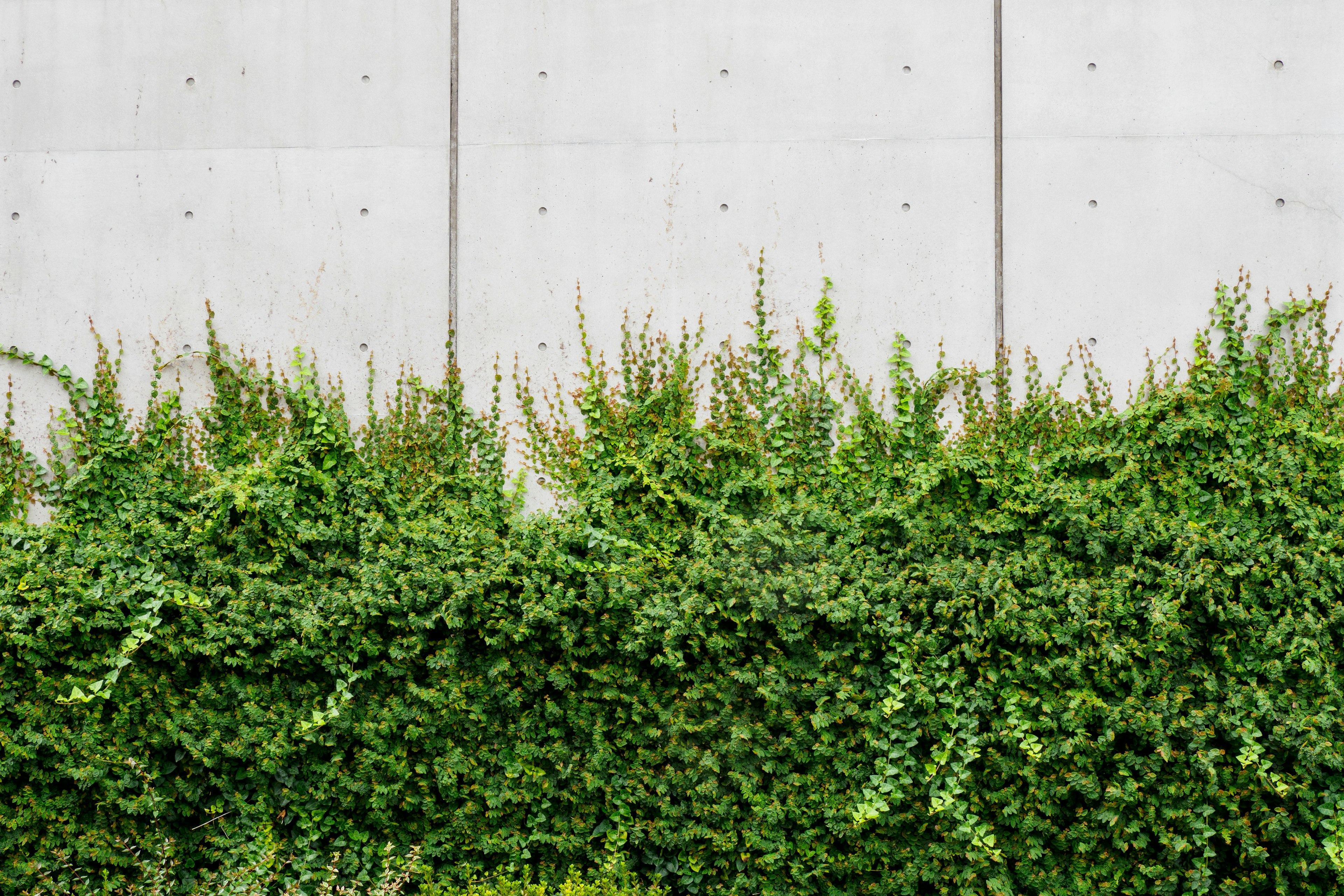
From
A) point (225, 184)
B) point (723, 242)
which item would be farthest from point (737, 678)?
point (225, 184)

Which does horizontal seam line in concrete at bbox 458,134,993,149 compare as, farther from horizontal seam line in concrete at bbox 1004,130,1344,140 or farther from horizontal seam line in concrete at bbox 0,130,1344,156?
horizontal seam line in concrete at bbox 1004,130,1344,140

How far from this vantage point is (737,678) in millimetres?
4535

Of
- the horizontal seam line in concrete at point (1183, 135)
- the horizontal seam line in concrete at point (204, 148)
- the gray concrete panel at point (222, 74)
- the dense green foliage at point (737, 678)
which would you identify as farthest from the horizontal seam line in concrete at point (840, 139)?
the dense green foliage at point (737, 678)

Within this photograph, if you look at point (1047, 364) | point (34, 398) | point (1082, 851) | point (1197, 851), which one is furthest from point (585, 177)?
point (1197, 851)

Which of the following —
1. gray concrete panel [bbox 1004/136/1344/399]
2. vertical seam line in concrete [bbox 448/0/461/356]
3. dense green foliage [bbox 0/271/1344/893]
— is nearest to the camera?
dense green foliage [bbox 0/271/1344/893]

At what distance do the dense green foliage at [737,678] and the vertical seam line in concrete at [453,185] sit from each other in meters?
1.10

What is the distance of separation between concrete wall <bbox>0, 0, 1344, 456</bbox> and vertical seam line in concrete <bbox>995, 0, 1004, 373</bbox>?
0.04 m

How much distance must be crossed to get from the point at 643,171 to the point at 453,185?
111 cm

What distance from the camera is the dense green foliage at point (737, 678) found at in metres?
4.40

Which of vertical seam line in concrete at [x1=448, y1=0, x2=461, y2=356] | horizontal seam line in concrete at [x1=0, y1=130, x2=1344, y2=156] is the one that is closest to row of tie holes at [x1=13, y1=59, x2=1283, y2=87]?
horizontal seam line in concrete at [x1=0, y1=130, x2=1344, y2=156]

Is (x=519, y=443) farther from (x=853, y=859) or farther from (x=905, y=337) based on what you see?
(x=853, y=859)

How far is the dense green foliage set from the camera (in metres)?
4.40

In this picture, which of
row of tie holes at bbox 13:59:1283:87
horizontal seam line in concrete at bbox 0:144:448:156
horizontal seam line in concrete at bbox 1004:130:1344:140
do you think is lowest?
horizontal seam line in concrete at bbox 0:144:448:156

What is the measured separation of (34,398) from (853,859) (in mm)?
5208
